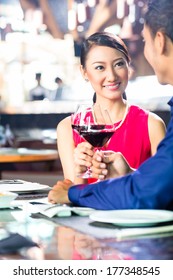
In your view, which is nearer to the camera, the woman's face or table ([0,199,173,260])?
table ([0,199,173,260])

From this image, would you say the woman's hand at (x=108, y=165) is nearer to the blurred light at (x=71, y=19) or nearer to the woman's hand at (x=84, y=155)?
the woman's hand at (x=84, y=155)

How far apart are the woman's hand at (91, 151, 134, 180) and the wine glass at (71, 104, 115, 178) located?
0.03 m

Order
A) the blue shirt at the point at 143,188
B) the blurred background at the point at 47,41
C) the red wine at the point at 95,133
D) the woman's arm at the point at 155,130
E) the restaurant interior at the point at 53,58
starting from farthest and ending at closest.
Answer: the blurred background at the point at 47,41 → the restaurant interior at the point at 53,58 → the woman's arm at the point at 155,130 → the red wine at the point at 95,133 → the blue shirt at the point at 143,188

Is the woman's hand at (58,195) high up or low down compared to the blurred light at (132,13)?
down

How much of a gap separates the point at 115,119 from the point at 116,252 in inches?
57.2

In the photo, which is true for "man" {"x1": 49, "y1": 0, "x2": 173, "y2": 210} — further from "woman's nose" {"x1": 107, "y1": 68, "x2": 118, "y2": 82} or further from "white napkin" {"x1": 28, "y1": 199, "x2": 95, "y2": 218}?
"woman's nose" {"x1": 107, "y1": 68, "x2": 118, "y2": 82}

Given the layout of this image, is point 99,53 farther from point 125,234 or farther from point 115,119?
point 125,234

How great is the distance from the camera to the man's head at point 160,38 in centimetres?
155

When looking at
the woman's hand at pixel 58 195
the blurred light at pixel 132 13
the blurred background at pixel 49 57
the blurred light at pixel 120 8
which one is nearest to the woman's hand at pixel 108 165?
the woman's hand at pixel 58 195

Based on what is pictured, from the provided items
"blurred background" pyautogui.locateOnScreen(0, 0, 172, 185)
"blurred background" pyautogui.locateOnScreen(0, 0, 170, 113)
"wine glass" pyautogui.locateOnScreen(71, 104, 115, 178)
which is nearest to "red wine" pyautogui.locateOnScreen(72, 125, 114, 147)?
"wine glass" pyautogui.locateOnScreen(71, 104, 115, 178)

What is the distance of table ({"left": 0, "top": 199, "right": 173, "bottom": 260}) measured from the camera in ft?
3.42

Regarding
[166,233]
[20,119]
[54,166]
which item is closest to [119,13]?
[20,119]

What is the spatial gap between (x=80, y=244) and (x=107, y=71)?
146cm
